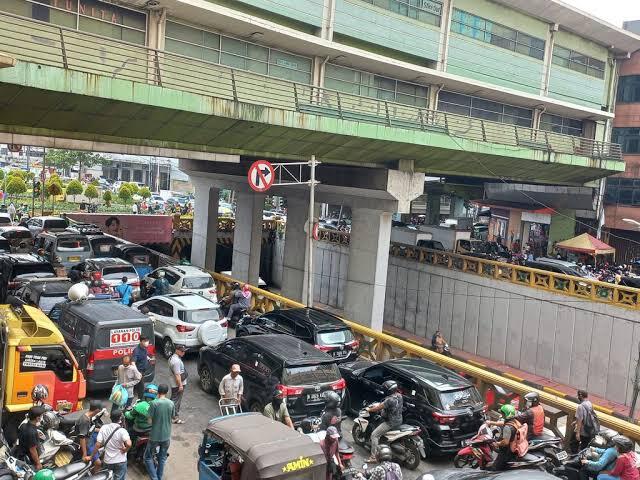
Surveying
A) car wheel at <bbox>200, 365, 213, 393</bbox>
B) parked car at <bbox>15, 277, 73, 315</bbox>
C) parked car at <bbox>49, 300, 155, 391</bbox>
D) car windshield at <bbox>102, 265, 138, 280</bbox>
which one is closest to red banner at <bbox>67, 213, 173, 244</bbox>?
car windshield at <bbox>102, 265, 138, 280</bbox>

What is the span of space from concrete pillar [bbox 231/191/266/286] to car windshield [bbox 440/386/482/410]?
21.6 metres

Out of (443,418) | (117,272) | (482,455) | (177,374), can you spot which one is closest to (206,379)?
(177,374)

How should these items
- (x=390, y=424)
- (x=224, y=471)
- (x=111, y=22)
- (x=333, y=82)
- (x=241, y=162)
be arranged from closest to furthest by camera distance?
(x=224, y=471), (x=390, y=424), (x=111, y=22), (x=333, y=82), (x=241, y=162)

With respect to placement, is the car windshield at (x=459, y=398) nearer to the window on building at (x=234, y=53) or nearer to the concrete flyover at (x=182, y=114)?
the concrete flyover at (x=182, y=114)

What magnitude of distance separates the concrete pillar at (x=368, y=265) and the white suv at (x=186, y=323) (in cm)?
1056

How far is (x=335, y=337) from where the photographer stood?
49.5 ft

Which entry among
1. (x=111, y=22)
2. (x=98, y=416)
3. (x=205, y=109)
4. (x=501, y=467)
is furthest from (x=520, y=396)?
(x=111, y=22)

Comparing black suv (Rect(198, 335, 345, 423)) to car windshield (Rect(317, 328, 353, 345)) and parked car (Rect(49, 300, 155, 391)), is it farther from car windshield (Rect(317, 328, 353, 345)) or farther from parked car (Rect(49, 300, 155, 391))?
car windshield (Rect(317, 328, 353, 345))

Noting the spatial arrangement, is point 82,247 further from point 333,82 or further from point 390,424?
point 390,424

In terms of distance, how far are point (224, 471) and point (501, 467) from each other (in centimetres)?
474

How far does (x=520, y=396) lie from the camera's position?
12.8 m

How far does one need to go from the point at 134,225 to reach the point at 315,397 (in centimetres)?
3212

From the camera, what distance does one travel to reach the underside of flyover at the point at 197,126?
14539 mm

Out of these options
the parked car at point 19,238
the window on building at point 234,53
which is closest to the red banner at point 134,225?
the parked car at point 19,238
